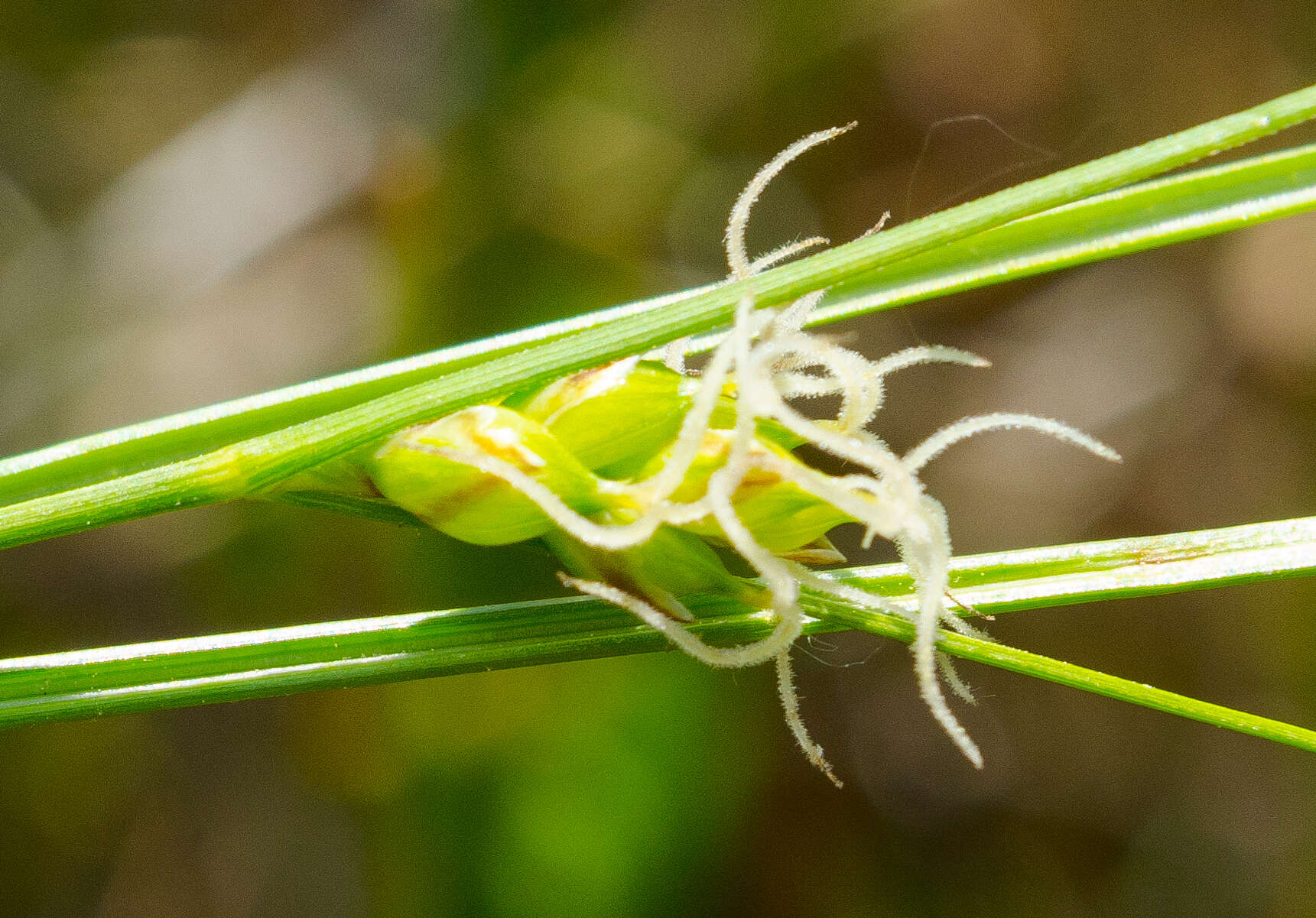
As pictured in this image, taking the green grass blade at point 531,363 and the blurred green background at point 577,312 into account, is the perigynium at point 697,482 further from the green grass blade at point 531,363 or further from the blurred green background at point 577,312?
the blurred green background at point 577,312

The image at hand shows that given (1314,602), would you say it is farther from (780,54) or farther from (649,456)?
(649,456)

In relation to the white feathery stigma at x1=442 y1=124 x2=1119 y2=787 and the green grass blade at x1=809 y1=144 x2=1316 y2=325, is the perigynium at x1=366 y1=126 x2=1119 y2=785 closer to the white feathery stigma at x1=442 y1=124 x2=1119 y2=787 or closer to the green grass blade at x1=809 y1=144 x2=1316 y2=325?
the white feathery stigma at x1=442 y1=124 x2=1119 y2=787

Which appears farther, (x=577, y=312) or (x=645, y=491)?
(x=577, y=312)

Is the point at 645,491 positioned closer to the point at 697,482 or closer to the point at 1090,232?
the point at 697,482

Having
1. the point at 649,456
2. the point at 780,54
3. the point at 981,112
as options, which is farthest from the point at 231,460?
the point at 981,112

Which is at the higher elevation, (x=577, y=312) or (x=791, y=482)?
(x=577, y=312)

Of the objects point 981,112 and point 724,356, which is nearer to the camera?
point 724,356

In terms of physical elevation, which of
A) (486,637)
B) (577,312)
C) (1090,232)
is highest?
(577,312)

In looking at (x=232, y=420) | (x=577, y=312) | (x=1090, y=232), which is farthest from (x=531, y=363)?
(x=577, y=312)
